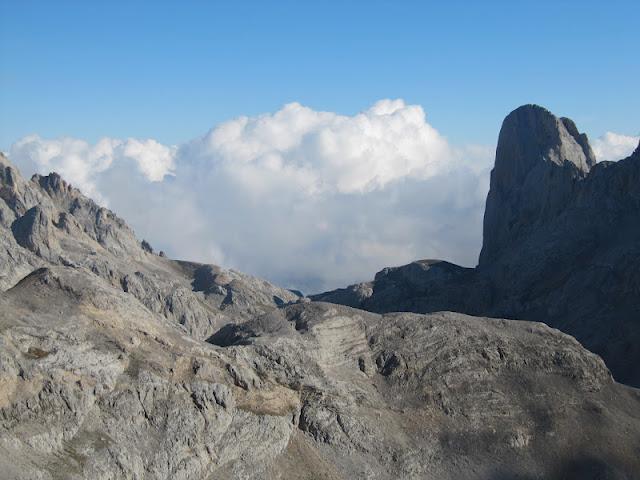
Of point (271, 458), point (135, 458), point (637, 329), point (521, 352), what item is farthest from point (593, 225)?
point (135, 458)

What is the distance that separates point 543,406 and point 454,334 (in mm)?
13416

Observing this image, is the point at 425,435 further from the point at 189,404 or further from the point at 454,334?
Answer: the point at 189,404

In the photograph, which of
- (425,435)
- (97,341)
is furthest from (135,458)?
(425,435)

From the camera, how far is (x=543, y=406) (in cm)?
9481

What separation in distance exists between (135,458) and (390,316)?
42.0 meters

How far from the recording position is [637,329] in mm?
154875

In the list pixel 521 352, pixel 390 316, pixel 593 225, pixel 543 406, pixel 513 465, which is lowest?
pixel 513 465

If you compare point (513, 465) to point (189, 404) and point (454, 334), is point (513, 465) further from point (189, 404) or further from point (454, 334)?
point (189, 404)

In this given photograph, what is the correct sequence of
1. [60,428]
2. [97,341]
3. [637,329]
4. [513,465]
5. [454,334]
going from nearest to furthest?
[60,428], [97,341], [513,465], [454,334], [637,329]

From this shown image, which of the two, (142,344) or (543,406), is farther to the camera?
(543,406)

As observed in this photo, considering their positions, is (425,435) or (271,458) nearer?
(271,458)

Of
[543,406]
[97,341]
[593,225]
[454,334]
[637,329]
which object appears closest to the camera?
[97,341]

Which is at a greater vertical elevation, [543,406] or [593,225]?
[593,225]

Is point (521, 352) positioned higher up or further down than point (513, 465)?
higher up
